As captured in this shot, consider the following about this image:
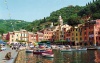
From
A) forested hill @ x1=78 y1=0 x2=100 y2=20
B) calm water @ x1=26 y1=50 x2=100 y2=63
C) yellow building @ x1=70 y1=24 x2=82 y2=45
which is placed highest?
forested hill @ x1=78 y1=0 x2=100 y2=20

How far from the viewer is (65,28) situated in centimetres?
14488

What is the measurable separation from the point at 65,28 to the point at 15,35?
3505 centimetres

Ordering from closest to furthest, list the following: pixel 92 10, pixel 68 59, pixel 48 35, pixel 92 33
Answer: pixel 68 59, pixel 92 33, pixel 48 35, pixel 92 10

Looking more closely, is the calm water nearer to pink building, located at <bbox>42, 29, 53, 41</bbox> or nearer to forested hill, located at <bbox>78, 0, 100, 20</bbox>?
pink building, located at <bbox>42, 29, 53, 41</bbox>

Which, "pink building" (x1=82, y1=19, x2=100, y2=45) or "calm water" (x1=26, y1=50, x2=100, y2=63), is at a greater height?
"pink building" (x1=82, y1=19, x2=100, y2=45)

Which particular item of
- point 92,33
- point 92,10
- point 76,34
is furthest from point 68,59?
point 92,10

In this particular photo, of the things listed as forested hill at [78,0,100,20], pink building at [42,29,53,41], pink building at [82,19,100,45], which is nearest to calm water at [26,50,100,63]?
pink building at [82,19,100,45]

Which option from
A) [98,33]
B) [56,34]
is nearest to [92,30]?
[98,33]

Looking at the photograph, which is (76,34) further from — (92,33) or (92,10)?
(92,10)

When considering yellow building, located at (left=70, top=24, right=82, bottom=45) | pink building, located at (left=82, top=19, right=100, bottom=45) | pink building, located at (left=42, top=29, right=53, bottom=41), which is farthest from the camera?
pink building, located at (left=42, top=29, right=53, bottom=41)

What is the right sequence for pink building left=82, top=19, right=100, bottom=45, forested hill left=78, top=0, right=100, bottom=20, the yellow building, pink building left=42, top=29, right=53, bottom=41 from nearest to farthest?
pink building left=82, top=19, right=100, bottom=45, the yellow building, pink building left=42, top=29, right=53, bottom=41, forested hill left=78, top=0, right=100, bottom=20

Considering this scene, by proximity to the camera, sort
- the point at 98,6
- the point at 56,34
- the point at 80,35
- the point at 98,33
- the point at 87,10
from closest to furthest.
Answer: the point at 98,33 < the point at 80,35 < the point at 56,34 < the point at 98,6 < the point at 87,10

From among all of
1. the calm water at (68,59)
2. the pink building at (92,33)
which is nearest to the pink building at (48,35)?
the pink building at (92,33)

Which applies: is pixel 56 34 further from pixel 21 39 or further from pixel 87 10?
pixel 87 10
